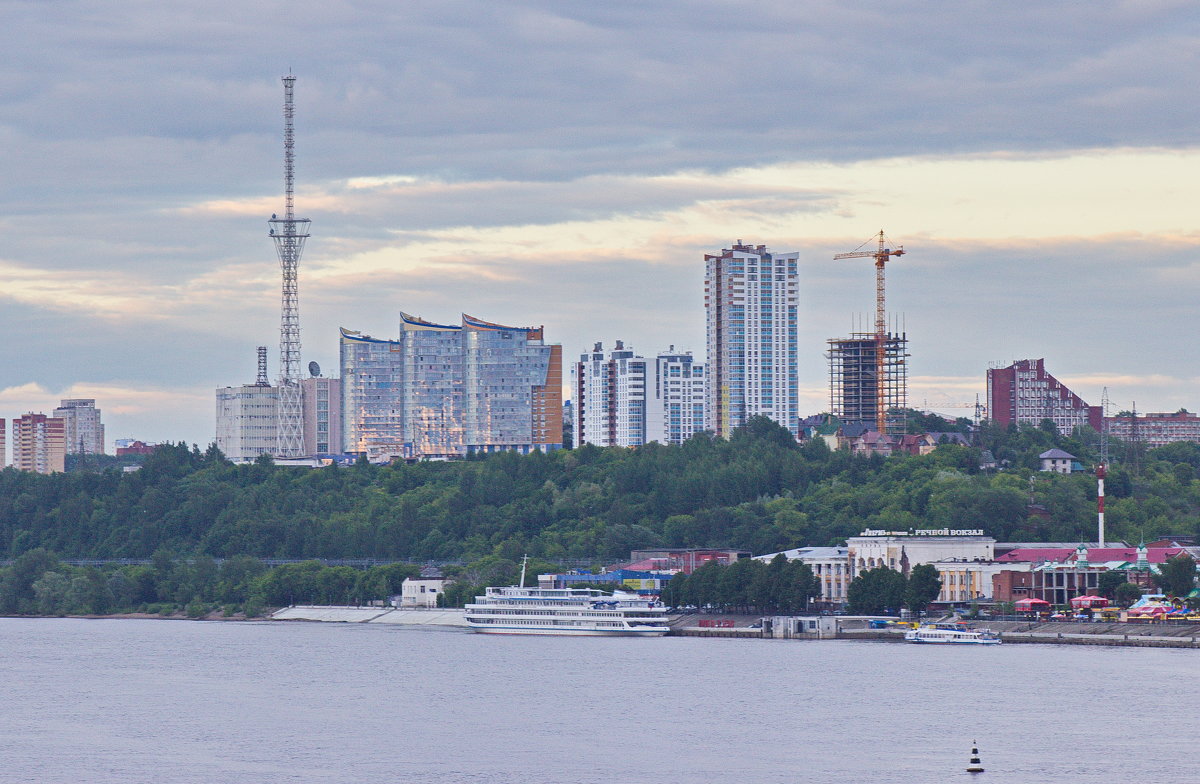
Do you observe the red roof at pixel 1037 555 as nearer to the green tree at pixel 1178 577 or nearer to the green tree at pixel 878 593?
the green tree at pixel 878 593

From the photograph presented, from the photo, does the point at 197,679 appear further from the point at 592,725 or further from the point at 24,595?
Result: the point at 24,595

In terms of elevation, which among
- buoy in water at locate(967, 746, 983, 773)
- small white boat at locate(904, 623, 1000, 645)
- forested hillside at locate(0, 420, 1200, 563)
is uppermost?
forested hillside at locate(0, 420, 1200, 563)

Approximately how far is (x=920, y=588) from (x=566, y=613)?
58.2ft

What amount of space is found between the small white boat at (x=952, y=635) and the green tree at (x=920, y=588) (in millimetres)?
6710

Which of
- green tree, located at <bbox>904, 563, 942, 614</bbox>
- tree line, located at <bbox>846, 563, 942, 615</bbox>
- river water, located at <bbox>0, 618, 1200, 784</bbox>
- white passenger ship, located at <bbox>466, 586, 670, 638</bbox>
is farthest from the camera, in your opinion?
white passenger ship, located at <bbox>466, 586, 670, 638</bbox>

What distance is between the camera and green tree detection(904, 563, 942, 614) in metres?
106

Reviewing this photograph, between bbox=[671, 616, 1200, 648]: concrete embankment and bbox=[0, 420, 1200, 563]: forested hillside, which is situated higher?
bbox=[0, 420, 1200, 563]: forested hillside

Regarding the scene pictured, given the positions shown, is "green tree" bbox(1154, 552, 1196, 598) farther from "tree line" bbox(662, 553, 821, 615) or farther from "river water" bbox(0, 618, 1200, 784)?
"tree line" bbox(662, 553, 821, 615)

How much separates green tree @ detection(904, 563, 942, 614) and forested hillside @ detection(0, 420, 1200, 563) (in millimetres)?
18471

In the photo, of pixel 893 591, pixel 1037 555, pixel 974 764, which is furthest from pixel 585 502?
pixel 974 764

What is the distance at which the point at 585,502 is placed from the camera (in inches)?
5763

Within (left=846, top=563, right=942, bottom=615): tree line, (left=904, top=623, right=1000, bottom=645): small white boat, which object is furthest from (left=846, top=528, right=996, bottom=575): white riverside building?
(left=904, top=623, right=1000, bottom=645): small white boat

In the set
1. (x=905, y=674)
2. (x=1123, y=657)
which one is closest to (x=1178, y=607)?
(x=1123, y=657)

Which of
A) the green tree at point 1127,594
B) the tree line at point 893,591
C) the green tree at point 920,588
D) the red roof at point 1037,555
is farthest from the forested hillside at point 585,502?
the green tree at point 1127,594
